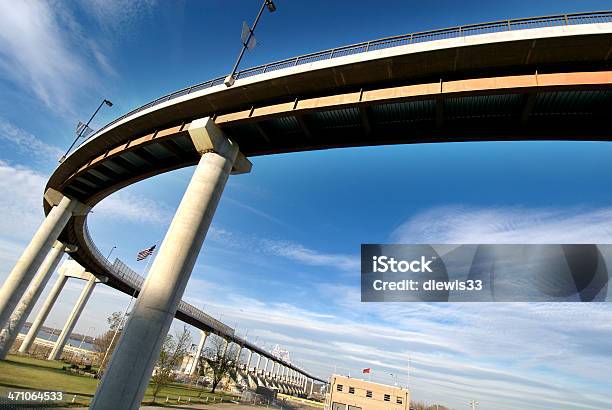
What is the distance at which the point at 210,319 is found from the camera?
88.6 metres

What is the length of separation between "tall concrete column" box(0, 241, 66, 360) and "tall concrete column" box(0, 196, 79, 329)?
3857 mm

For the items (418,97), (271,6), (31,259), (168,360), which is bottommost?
(168,360)

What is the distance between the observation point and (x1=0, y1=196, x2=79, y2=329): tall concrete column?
2670 centimetres

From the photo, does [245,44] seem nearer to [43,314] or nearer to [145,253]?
[145,253]

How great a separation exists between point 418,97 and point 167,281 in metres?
12.8

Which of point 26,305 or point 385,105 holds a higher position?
point 385,105

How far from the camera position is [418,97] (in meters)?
13.0

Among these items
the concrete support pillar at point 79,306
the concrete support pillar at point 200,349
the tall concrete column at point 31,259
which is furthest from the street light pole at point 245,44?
the concrete support pillar at point 200,349

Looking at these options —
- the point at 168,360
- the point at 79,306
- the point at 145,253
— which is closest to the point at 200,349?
the point at 79,306

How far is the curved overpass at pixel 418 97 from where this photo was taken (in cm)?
1104

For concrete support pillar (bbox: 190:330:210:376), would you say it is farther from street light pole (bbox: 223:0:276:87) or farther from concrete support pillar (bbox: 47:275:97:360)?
street light pole (bbox: 223:0:276:87)

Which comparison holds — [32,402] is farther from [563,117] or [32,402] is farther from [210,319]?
[210,319]

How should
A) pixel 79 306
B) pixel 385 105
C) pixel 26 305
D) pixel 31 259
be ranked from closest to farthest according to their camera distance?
pixel 385 105 → pixel 31 259 → pixel 26 305 → pixel 79 306

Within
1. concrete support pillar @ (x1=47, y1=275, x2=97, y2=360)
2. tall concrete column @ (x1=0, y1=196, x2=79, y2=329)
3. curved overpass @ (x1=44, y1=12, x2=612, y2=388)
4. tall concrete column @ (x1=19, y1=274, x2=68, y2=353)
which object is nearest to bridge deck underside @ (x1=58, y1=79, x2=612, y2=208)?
curved overpass @ (x1=44, y1=12, x2=612, y2=388)
